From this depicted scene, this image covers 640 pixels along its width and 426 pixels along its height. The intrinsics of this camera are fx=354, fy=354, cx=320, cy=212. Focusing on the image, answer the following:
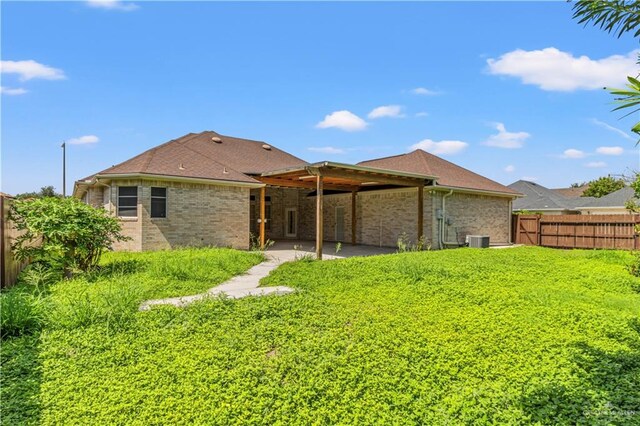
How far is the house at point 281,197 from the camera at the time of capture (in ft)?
41.0

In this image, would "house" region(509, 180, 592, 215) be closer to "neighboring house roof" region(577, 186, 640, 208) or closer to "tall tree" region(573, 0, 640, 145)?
"neighboring house roof" region(577, 186, 640, 208)

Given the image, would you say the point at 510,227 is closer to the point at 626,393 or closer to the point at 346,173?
the point at 346,173

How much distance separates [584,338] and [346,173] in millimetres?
8233

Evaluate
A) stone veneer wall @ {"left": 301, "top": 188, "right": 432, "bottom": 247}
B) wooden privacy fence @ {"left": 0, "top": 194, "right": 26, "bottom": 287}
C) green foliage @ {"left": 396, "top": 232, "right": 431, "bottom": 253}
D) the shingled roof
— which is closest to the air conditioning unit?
stone veneer wall @ {"left": 301, "top": 188, "right": 432, "bottom": 247}

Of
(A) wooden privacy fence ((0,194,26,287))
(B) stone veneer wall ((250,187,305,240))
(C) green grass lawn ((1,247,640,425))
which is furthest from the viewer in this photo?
(B) stone veneer wall ((250,187,305,240))

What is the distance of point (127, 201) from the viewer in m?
12.6

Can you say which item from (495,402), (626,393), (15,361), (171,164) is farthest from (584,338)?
(171,164)

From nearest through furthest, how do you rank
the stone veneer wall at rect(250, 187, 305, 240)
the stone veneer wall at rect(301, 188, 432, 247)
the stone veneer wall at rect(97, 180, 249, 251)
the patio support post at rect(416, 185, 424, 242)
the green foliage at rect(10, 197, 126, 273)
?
the green foliage at rect(10, 197, 126, 273)
the stone veneer wall at rect(97, 180, 249, 251)
the patio support post at rect(416, 185, 424, 242)
the stone veneer wall at rect(301, 188, 432, 247)
the stone veneer wall at rect(250, 187, 305, 240)

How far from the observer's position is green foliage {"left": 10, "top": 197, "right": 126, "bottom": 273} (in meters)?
7.34

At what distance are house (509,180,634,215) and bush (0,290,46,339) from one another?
25534 millimetres

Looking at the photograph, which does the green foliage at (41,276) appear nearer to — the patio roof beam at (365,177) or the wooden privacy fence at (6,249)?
the wooden privacy fence at (6,249)

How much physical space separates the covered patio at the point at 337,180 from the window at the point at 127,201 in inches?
179

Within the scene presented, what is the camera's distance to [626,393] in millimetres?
3414

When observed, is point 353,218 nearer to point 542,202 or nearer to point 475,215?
point 475,215
